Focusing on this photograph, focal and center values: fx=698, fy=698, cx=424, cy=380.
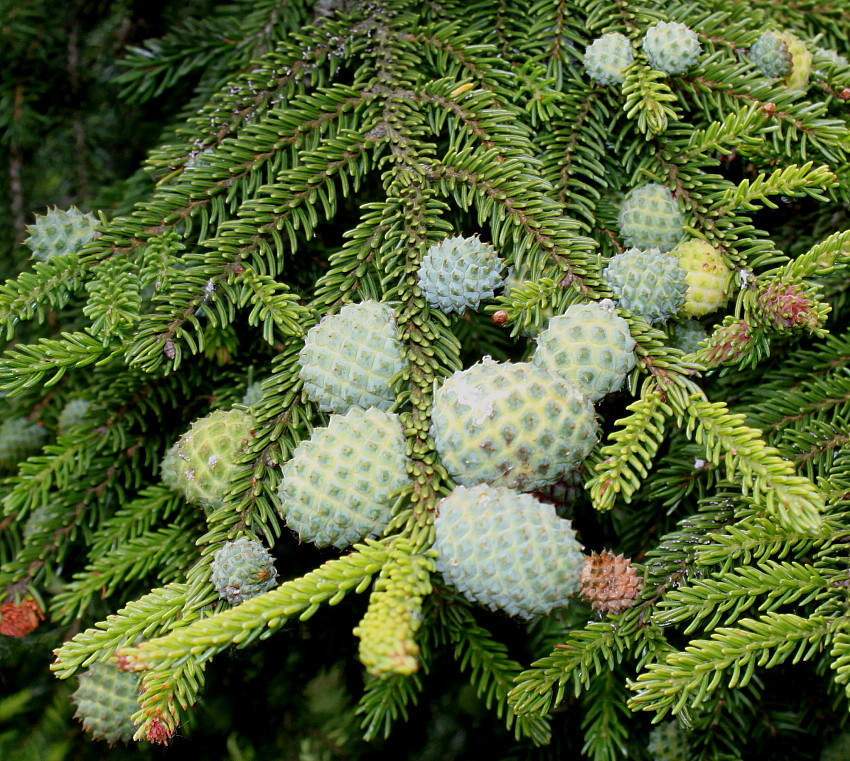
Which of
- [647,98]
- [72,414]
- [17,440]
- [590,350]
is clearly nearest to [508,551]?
[590,350]

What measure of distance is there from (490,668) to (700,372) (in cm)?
59

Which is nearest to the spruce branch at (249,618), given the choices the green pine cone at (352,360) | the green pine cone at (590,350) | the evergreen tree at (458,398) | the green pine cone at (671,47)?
the evergreen tree at (458,398)

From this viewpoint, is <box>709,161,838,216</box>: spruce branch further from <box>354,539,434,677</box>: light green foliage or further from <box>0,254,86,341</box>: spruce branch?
<box>0,254,86,341</box>: spruce branch

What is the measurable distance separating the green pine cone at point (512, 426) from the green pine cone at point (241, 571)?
0.30 m

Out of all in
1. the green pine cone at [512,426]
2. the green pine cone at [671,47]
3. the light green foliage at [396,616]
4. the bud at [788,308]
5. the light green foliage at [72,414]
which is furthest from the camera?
the light green foliage at [72,414]

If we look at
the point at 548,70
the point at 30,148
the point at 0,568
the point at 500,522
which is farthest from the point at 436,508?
the point at 30,148

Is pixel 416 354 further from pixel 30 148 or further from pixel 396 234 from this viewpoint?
pixel 30 148

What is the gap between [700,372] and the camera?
42.2 inches

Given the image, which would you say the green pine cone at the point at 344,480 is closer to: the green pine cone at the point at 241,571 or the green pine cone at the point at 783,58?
the green pine cone at the point at 241,571

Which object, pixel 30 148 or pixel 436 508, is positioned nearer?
pixel 436 508

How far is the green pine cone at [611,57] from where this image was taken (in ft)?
4.04

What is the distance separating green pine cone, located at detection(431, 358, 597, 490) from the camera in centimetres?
90

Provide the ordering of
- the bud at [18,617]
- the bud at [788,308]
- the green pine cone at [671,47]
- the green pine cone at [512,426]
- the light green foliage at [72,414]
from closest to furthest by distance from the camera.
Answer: the green pine cone at [512,426], the bud at [788,308], the green pine cone at [671,47], the bud at [18,617], the light green foliage at [72,414]

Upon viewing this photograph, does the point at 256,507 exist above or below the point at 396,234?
below
